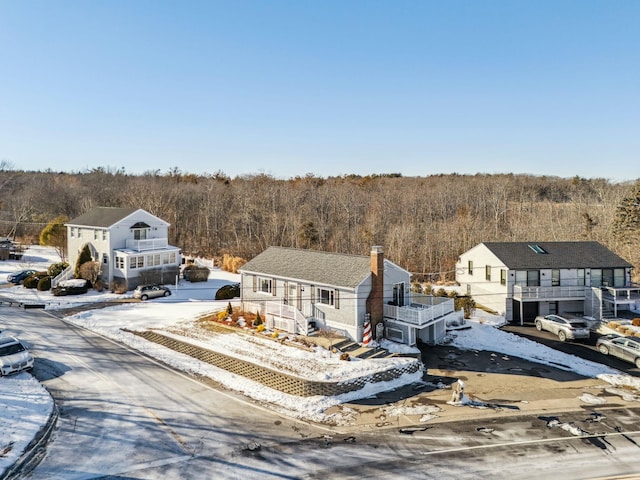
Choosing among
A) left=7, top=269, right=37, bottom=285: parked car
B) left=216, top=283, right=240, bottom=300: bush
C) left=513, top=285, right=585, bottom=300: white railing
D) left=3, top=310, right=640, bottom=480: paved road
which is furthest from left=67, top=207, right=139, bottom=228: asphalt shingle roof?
left=513, top=285, right=585, bottom=300: white railing

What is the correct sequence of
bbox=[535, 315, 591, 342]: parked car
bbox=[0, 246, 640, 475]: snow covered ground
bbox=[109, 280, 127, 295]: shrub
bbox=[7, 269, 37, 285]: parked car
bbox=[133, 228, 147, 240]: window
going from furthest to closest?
bbox=[7, 269, 37, 285]: parked car
bbox=[133, 228, 147, 240]: window
bbox=[109, 280, 127, 295]: shrub
bbox=[535, 315, 591, 342]: parked car
bbox=[0, 246, 640, 475]: snow covered ground

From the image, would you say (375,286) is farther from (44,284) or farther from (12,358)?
(44,284)

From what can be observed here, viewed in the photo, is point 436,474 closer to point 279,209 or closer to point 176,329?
point 176,329

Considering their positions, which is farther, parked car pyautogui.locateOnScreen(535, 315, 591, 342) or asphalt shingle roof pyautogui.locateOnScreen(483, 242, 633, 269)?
asphalt shingle roof pyautogui.locateOnScreen(483, 242, 633, 269)

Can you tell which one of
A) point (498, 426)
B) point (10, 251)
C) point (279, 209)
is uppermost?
point (279, 209)

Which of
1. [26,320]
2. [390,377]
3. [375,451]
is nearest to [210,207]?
[26,320]

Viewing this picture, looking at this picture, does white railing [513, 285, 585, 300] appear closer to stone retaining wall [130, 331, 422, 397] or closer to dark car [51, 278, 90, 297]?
stone retaining wall [130, 331, 422, 397]
